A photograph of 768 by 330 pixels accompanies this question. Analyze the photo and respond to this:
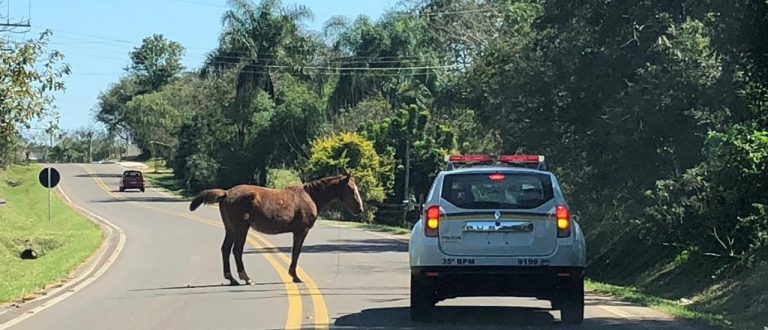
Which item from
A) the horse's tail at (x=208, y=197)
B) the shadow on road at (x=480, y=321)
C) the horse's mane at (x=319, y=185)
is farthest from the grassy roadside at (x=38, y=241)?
the shadow on road at (x=480, y=321)

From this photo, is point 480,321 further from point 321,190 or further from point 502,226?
point 321,190

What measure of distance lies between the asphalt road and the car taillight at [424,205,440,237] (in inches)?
43.5

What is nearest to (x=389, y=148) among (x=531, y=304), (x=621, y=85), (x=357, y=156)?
(x=357, y=156)

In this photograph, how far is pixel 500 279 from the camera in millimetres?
11734

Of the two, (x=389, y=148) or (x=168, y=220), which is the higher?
(x=389, y=148)

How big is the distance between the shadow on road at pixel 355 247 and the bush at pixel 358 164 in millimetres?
17305

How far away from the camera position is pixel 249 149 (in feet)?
227

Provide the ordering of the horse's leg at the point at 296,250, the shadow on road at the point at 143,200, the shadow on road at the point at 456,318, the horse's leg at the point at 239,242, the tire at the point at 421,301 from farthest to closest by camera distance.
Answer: the shadow on road at the point at 143,200 < the horse's leg at the point at 296,250 < the horse's leg at the point at 239,242 < the shadow on road at the point at 456,318 < the tire at the point at 421,301

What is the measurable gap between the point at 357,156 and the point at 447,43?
52.2 feet

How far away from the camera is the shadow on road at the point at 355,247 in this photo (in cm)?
2825

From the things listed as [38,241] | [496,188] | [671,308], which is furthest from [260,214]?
[38,241]

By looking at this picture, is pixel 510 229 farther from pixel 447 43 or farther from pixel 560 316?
pixel 447 43

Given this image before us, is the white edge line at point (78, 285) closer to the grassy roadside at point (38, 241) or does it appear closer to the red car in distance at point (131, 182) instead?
the grassy roadside at point (38, 241)

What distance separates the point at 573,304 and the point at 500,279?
102 cm
